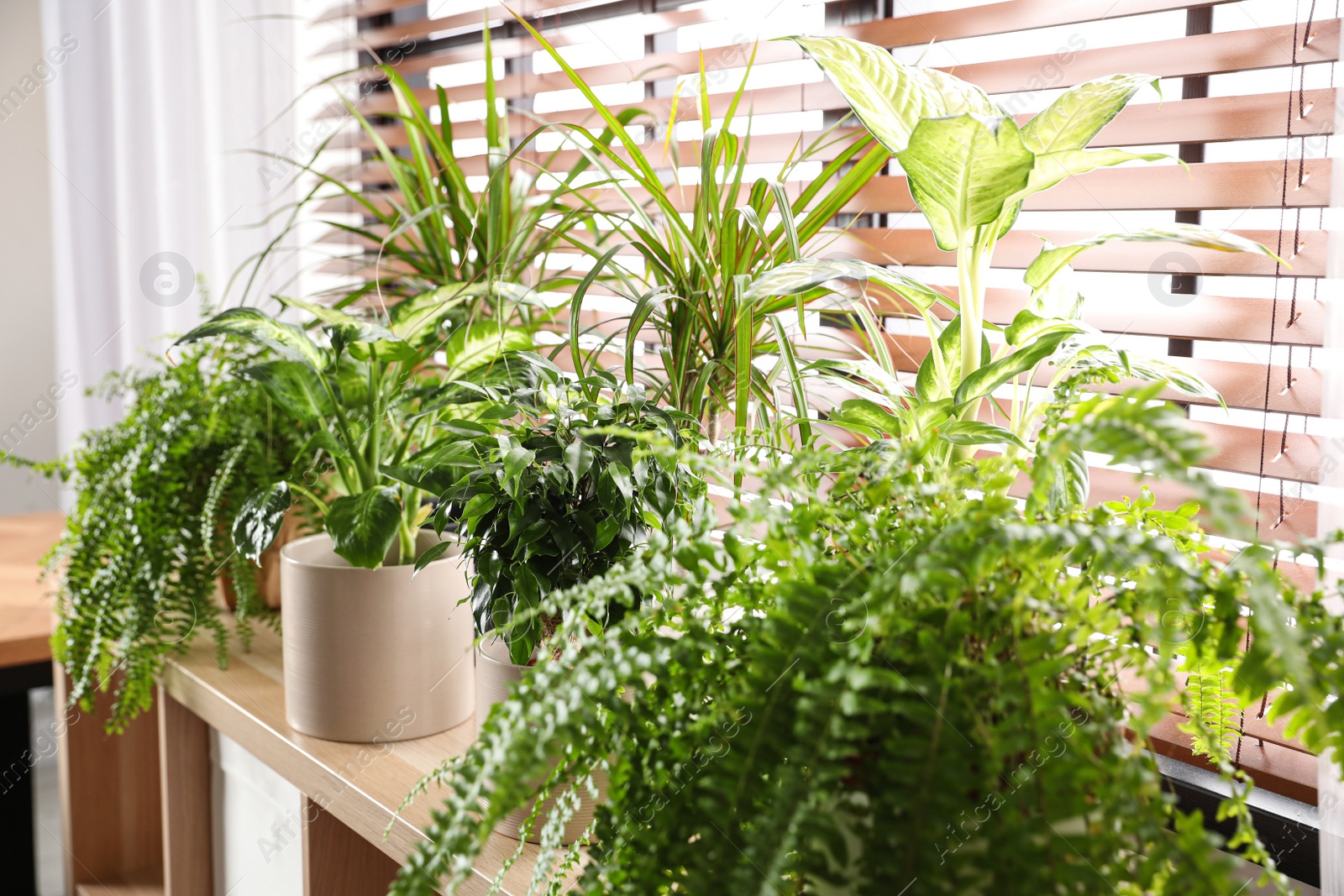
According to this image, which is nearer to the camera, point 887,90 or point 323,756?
point 887,90

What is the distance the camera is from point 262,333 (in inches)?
42.0

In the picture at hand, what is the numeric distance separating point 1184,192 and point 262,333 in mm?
1012

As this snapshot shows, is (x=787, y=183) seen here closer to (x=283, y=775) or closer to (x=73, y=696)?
(x=283, y=775)

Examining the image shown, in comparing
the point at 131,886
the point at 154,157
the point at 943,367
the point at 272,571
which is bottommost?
the point at 131,886

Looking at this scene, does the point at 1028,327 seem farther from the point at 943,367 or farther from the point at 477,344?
the point at 477,344

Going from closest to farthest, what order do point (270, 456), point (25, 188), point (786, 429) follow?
point (786, 429)
point (270, 456)
point (25, 188)

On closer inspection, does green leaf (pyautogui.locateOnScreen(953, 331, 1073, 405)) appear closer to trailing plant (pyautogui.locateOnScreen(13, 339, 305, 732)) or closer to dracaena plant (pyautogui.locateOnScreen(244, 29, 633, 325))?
dracaena plant (pyautogui.locateOnScreen(244, 29, 633, 325))

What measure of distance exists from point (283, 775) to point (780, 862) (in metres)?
0.86

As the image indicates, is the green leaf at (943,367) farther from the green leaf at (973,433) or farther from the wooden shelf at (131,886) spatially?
the wooden shelf at (131,886)

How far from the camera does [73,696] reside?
123 centimetres

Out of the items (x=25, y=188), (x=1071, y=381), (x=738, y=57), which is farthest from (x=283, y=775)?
(x=25, y=188)

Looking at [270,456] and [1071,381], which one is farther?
Answer: [270,456]

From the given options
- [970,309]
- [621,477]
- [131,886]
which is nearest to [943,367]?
[970,309]

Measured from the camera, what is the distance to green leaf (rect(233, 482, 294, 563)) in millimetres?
1062
